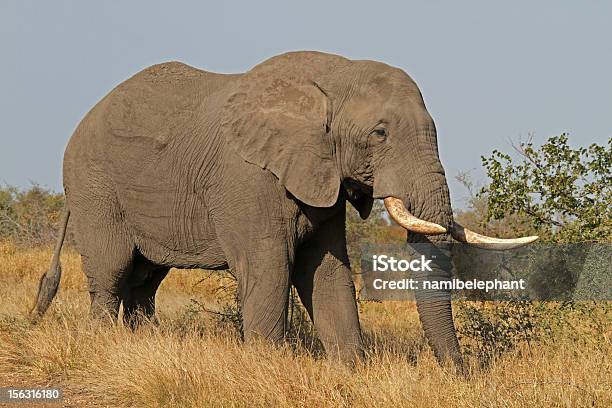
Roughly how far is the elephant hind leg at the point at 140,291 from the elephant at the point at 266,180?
149 mm

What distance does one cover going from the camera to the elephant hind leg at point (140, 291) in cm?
894

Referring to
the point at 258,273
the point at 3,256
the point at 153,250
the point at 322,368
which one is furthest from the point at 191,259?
the point at 3,256

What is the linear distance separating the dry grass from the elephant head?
0.64 meters

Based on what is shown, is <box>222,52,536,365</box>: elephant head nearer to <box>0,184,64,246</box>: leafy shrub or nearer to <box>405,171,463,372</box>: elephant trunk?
<box>405,171,463,372</box>: elephant trunk

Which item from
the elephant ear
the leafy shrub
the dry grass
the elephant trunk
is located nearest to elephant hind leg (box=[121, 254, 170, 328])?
the dry grass

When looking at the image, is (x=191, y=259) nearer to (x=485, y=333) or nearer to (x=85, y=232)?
(x=85, y=232)

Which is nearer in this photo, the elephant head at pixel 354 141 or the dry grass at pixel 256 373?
the dry grass at pixel 256 373

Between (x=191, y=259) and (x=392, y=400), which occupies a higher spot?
(x=191, y=259)

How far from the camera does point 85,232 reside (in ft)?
28.7

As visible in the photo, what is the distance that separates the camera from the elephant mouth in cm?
638

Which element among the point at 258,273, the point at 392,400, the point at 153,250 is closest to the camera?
the point at 392,400

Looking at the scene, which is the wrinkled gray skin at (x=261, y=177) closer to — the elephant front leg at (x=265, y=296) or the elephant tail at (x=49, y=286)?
the elephant front leg at (x=265, y=296)

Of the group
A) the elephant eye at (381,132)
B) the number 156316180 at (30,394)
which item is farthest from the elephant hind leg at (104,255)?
the elephant eye at (381,132)

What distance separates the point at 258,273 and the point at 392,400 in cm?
163
